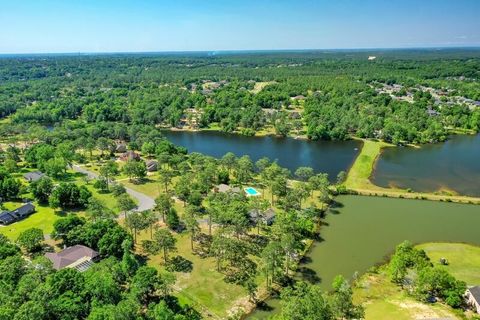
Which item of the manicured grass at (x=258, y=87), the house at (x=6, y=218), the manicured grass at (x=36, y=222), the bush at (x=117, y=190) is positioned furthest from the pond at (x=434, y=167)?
the manicured grass at (x=258, y=87)

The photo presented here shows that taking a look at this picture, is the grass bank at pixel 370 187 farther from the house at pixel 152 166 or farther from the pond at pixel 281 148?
the house at pixel 152 166

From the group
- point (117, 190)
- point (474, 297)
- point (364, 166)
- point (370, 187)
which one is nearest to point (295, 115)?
point (364, 166)

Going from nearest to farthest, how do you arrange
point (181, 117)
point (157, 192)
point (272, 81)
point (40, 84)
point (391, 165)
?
point (157, 192) → point (391, 165) → point (181, 117) → point (40, 84) → point (272, 81)

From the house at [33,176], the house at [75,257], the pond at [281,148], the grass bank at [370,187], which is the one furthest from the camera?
the pond at [281,148]

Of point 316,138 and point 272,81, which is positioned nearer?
point 316,138

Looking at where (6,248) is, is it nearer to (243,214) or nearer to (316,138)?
(243,214)

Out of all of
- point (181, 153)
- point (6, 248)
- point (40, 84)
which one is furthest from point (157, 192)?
point (40, 84)

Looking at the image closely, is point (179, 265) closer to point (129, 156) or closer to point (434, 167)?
point (129, 156)
